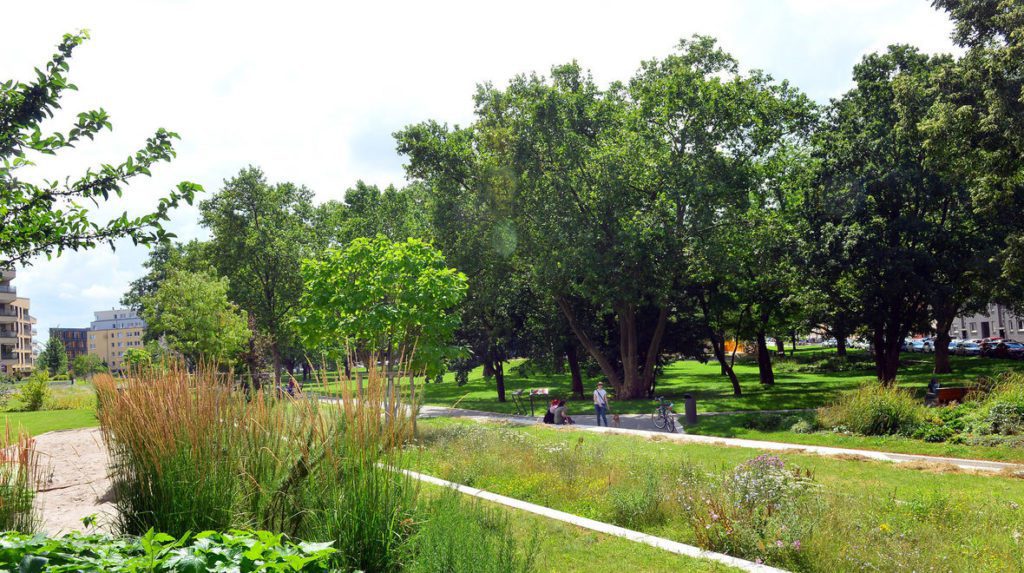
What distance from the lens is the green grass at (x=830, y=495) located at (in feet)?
21.1

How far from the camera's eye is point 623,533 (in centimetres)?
766

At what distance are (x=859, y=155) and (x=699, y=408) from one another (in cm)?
1273

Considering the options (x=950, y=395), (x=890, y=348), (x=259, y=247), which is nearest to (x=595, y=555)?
(x=950, y=395)

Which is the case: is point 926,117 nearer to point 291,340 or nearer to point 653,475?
point 653,475

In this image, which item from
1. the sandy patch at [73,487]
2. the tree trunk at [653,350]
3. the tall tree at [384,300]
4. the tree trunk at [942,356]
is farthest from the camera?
the tree trunk at [942,356]

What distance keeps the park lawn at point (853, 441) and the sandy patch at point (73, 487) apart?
48.9ft

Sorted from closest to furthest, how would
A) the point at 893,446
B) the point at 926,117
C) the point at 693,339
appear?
1. the point at 893,446
2. the point at 926,117
3. the point at 693,339

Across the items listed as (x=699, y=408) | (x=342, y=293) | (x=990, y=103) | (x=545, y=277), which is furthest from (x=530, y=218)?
(x=990, y=103)

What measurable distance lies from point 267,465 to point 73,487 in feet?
24.7

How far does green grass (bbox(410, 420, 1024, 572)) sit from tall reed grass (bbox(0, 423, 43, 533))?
10.8 feet

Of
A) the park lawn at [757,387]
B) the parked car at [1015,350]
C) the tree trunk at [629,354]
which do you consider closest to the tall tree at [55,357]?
the park lawn at [757,387]

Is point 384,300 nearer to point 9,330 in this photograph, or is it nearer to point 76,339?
point 9,330

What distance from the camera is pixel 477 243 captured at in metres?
32.6

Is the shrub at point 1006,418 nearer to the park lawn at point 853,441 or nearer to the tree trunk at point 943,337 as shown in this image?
the park lawn at point 853,441
